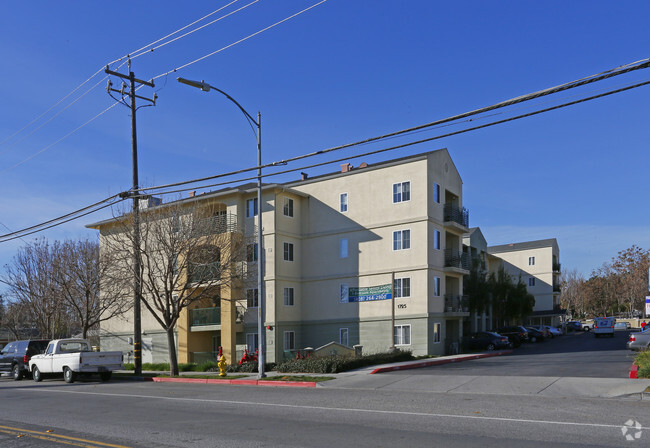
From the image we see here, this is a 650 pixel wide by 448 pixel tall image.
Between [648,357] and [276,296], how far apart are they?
21.0 m

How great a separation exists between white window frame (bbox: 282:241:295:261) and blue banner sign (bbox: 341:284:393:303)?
3.91m

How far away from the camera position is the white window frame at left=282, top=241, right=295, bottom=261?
36688 mm

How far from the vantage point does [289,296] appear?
121 feet

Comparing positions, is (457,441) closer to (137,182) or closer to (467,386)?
(467,386)

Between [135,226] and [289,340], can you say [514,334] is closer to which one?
[289,340]

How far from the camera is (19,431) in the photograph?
11.4m

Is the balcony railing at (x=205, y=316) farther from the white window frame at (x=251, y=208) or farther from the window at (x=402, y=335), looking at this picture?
the window at (x=402, y=335)

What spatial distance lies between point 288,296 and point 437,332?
935 centimetres

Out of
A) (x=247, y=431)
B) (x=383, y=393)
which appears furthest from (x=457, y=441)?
(x=383, y=393)

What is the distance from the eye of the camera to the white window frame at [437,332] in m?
34.2

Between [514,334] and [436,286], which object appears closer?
[436,286]

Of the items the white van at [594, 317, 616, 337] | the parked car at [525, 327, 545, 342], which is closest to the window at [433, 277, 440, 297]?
the parked car at [525, 327, 545, 342]

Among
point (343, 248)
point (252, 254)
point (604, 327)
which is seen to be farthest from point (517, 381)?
point (604, 327)

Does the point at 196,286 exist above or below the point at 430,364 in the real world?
above
